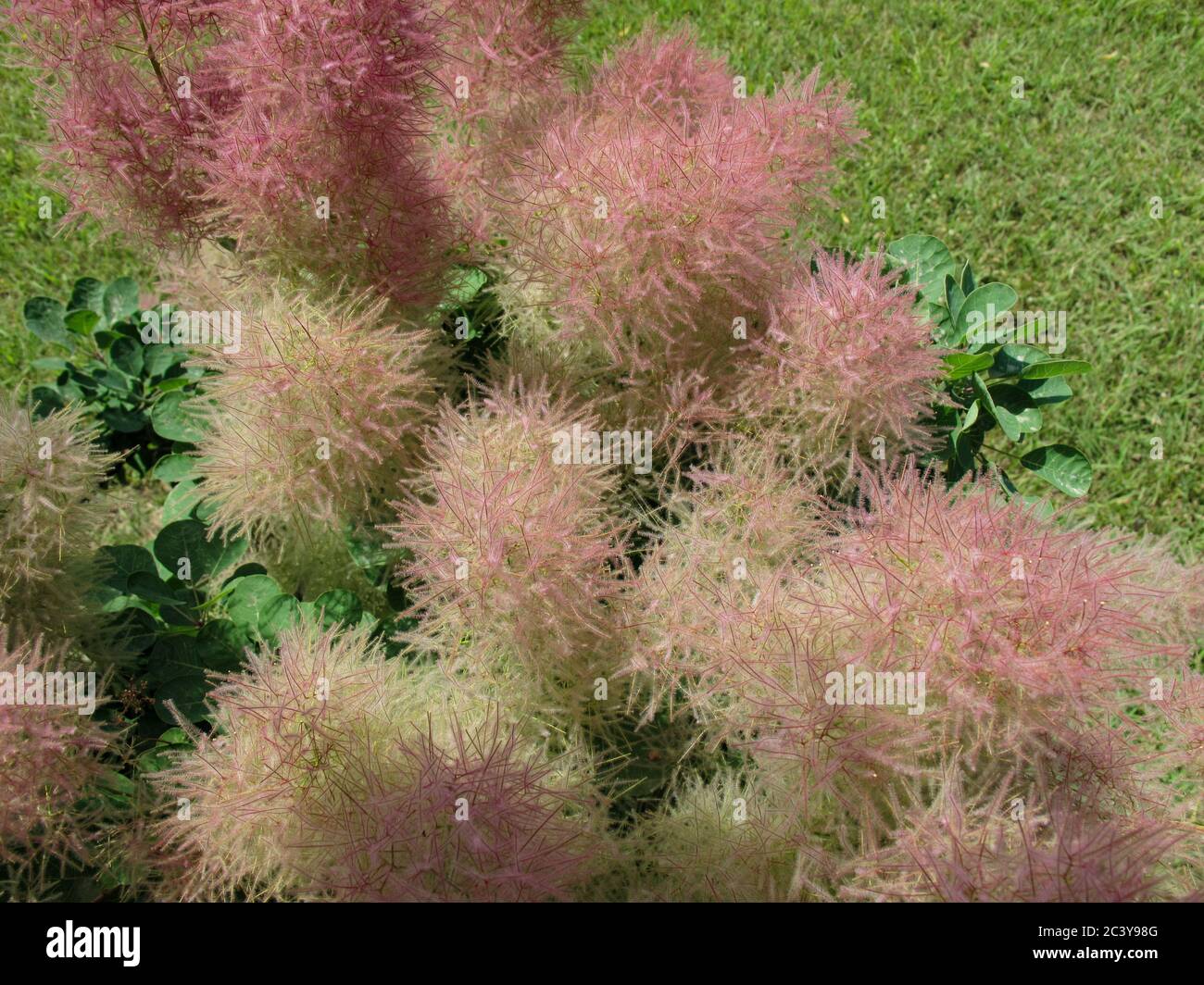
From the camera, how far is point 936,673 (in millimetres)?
898

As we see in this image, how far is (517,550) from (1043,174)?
1975mm

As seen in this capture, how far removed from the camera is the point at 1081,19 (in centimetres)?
241

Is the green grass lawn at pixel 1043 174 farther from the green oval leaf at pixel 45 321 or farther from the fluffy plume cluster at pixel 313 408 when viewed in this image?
the fluffy plume cluster at pixel 313 408

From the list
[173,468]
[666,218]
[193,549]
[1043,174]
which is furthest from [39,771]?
[1043,174]

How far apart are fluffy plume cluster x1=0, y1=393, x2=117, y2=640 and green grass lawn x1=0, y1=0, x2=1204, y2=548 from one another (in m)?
1.24

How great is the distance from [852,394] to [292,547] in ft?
2.74

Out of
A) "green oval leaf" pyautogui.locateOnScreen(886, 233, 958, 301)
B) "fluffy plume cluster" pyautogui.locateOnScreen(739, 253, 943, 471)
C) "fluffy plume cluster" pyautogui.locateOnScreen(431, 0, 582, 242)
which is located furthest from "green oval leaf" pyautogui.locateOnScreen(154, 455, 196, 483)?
"green oval leaf" pyautogui.locateOnScreen(886, 233, 958, 301)

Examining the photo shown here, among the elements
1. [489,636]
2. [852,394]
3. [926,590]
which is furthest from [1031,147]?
[489,636]

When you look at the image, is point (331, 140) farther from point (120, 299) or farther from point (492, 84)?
point (120, 299)

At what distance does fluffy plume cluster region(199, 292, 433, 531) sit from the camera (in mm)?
1077

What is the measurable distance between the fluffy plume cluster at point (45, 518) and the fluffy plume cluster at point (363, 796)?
0.76 feet

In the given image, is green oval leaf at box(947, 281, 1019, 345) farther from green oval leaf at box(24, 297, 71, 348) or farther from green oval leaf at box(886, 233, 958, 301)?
green oval leaf at box(24, 297, 71, 348)
